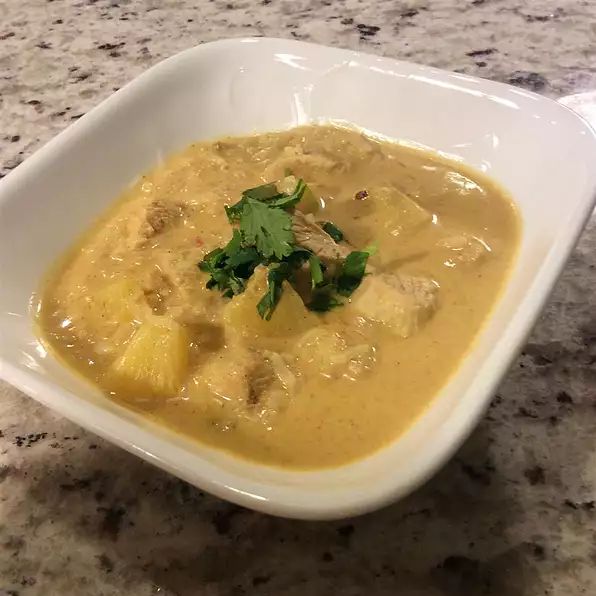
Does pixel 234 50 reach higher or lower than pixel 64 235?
higher

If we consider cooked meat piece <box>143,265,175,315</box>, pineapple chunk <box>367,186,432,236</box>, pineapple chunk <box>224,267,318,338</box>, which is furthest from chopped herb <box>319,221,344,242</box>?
cooked meat piece <box>143,265,175,315</box>

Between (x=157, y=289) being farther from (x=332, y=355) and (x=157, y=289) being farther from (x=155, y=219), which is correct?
(x=332, y=355)

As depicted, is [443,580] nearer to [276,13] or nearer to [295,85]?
[295,85]

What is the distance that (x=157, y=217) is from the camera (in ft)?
5.41

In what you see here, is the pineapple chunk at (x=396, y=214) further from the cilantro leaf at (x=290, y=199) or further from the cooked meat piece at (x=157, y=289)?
the cooked meat piece at (x=157, y=289)

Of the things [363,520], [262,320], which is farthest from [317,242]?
[363,520]

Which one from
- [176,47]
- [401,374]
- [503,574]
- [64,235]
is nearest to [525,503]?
[503,574]

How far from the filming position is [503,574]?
1107mm

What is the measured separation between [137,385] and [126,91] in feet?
2.80

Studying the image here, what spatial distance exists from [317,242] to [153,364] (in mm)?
416

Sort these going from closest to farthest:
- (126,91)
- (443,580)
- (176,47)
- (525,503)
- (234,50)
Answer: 1. (443,580)
2. (525,503)
3. (126,91)
4. (234,50)
5. (176,47)

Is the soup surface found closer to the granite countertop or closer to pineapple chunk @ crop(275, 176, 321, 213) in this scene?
pineapple chunk @ crop(275, 176, 321, 213)

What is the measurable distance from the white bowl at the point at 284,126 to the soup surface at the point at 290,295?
0.05 meters

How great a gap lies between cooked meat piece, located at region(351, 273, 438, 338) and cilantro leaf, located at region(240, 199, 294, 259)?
0.56 ft
